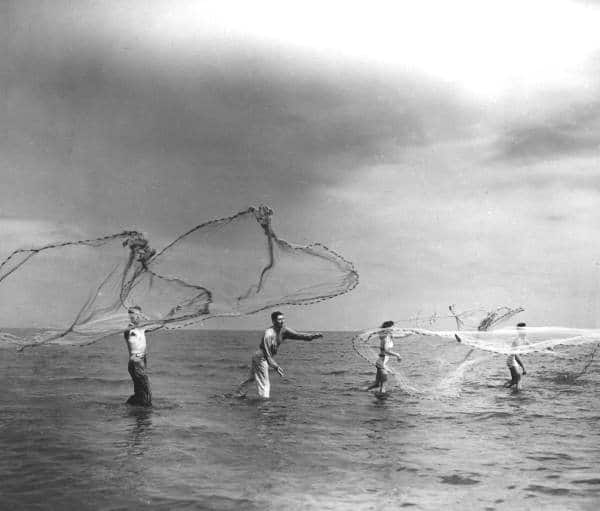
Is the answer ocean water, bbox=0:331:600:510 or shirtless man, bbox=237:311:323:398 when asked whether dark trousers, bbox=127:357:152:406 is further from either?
shirtless man, bbox=237:311:323:398

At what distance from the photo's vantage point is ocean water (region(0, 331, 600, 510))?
22.8 feet

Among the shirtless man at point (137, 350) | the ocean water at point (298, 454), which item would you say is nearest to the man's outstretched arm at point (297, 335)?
the ocean water at point (298, 454)

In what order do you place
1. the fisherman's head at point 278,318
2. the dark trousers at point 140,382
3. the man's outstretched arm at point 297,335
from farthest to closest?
the fisherman's head at point 278,318, the man's outstretched arm at point 297,335, the dark trousers at point 140,382

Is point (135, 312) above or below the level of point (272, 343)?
above

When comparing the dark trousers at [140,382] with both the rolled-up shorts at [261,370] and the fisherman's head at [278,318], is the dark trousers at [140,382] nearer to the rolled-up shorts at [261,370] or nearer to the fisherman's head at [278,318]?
the rolled-up shorts at [261,370]

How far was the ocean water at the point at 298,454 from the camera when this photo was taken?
6957mm

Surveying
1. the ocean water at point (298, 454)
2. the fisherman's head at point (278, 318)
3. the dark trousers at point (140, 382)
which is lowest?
the ocean water at point (298, 454)

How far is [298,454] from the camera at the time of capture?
9.21m

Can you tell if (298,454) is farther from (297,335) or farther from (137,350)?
(137,350)

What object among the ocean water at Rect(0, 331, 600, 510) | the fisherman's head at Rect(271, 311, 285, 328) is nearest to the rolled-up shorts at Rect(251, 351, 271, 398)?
the ocean water at Rect(0, 331, 600, 510)

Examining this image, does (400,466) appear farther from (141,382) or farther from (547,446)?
(141,382)

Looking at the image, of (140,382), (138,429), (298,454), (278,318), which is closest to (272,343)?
(278,318)

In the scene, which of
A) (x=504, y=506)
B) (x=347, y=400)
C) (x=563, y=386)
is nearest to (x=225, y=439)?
(x=504, y=506)

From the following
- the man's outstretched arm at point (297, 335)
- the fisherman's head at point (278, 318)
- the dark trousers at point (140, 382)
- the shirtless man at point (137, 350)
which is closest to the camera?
the shirtless man at point (137, 350)
